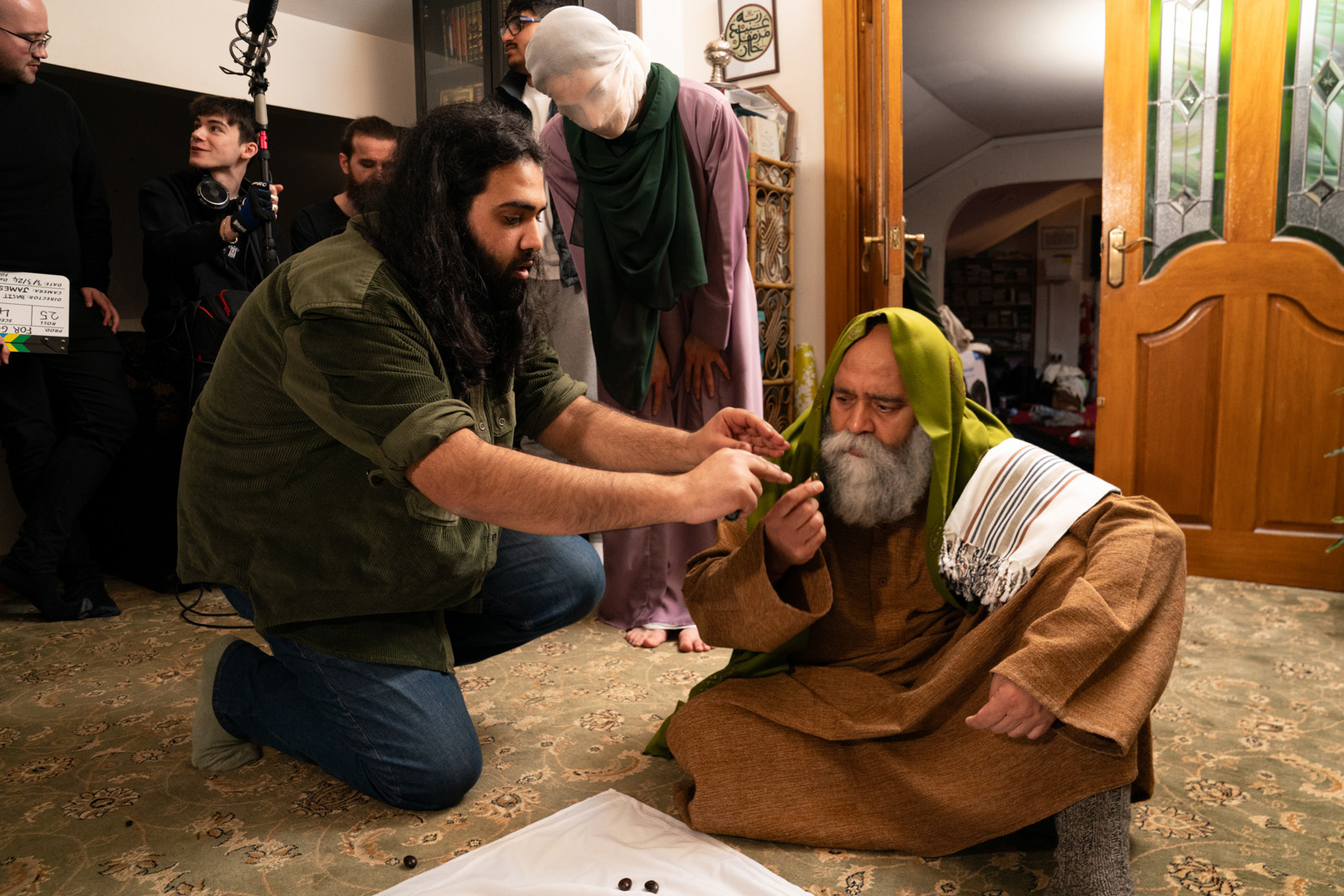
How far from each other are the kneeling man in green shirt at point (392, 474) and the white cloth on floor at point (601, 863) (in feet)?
0.75

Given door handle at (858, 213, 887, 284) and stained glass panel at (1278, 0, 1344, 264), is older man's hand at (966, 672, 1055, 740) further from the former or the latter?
stained glass panel at (1278, 0, 1344, 264)

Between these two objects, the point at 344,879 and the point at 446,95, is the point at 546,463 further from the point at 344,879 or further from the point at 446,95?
the point at 446,95

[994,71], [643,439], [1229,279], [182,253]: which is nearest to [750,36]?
[1229,279]

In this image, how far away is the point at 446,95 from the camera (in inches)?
166

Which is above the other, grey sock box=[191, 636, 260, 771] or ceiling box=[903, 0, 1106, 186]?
ceiling box=[903, 0, 1106, 186]

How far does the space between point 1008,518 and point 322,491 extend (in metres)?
1.21

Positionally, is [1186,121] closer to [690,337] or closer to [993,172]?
[690,337]

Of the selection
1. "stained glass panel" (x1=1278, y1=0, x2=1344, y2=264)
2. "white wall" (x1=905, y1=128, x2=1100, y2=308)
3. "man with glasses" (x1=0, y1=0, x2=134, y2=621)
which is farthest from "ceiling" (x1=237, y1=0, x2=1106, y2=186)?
"stained glass panel" (x1=1278, y1=0, x2=1344, y2=264)

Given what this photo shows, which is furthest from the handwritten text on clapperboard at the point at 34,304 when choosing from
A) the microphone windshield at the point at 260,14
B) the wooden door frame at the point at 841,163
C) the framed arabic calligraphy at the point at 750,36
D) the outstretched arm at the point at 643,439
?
the wooden door frame at the point at 841,163

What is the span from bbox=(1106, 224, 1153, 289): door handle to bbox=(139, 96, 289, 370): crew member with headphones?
292cm

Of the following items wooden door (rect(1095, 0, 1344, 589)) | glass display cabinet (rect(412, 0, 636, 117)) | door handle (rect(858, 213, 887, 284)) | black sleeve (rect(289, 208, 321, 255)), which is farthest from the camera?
glass display cabinet (rect(412, 0, 636, 117))

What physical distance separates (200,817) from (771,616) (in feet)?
3.65

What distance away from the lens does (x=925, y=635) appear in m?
1.70

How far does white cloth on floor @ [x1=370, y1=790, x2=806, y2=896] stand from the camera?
1.41 metres
